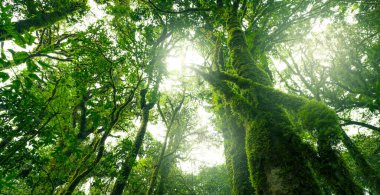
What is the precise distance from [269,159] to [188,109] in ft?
47.2

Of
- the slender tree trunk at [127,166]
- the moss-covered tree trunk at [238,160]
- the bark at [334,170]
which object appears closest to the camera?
the bark at [334,170]

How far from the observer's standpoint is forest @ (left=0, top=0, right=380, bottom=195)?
2.45 meters

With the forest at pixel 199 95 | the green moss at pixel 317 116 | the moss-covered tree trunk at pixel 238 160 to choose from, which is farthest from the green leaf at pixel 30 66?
the moss-covered tree trunk at pixel 238 160

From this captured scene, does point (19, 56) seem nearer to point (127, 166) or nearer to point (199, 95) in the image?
point (127, 166)

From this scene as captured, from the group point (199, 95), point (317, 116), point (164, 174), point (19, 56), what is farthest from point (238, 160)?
point (164, 174)

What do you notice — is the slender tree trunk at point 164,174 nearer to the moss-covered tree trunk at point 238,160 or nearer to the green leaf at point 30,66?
the moss-covered tree trunk at point 238,160

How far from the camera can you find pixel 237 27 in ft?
16.0

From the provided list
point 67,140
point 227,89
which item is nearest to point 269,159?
point 227,89

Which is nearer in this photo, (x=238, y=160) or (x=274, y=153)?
(x=274, y=153)

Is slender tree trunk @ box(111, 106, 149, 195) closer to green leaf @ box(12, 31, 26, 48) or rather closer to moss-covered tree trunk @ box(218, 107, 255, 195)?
moss-covered tree trunk @ box(218, 107, 255, 195)

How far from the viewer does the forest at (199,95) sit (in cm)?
245

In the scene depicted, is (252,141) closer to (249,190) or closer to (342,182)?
(342,182)

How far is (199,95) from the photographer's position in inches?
477

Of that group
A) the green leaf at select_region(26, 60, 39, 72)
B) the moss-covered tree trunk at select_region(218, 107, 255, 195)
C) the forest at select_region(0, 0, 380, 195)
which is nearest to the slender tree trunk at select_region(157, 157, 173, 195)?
the forest at select_region(0, 0, 380, 195)
